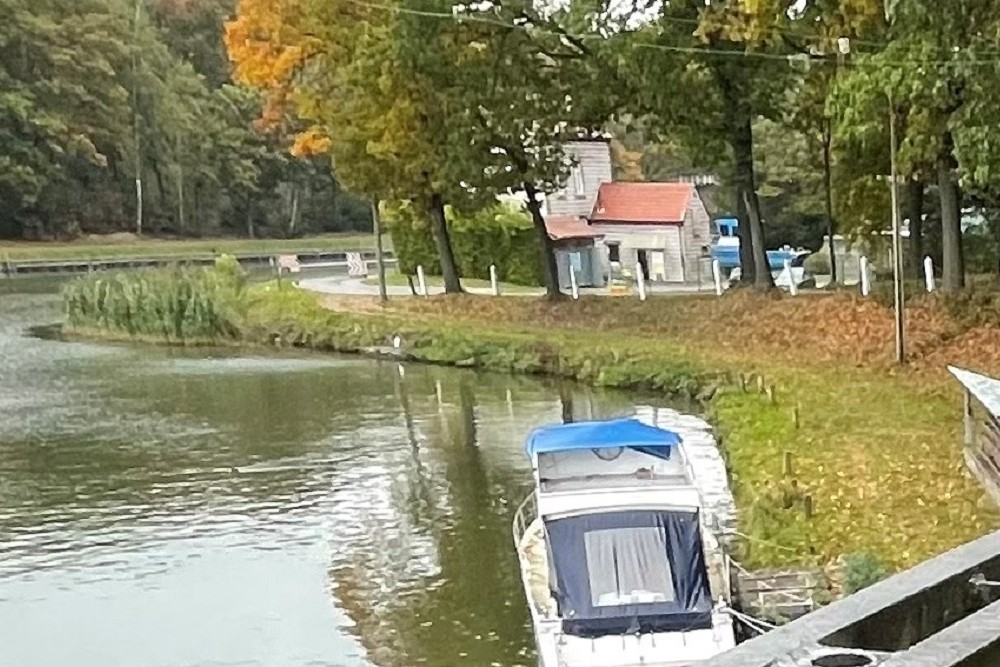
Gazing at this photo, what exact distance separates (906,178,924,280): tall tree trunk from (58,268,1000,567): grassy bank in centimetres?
422

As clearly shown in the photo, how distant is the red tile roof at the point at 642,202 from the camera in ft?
151

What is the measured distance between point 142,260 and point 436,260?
27612 millimetres

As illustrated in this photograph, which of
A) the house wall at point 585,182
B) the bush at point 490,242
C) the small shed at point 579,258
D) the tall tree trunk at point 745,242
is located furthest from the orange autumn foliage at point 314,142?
the tall tree trunk at point 745,242

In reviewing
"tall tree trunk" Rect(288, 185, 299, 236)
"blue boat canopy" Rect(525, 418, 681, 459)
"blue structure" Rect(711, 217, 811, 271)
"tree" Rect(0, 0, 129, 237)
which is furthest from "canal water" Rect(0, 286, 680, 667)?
"tall tree trunk" Rect(288, 185, 299, 236)

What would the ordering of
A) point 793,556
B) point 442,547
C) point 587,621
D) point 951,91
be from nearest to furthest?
point 587,621 < point 793,556 < point 442,547 < point 951,91

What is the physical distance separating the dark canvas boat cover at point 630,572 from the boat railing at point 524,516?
1.38m

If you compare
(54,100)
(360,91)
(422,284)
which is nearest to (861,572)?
(360,91)

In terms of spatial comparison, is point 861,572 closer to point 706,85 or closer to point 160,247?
point 706,85

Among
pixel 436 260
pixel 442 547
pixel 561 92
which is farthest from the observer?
pixel 436 260

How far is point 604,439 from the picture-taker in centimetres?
1630

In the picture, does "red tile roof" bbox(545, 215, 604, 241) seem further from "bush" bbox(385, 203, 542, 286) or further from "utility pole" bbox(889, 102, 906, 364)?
"utility pole" bbox(889, 102, 906, 364)

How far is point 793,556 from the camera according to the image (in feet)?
46.9

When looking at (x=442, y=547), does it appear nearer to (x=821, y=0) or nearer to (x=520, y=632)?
(x=520, y=632)

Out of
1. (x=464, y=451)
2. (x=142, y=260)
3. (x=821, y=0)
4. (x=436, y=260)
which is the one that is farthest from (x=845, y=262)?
(x=142, y=260)
